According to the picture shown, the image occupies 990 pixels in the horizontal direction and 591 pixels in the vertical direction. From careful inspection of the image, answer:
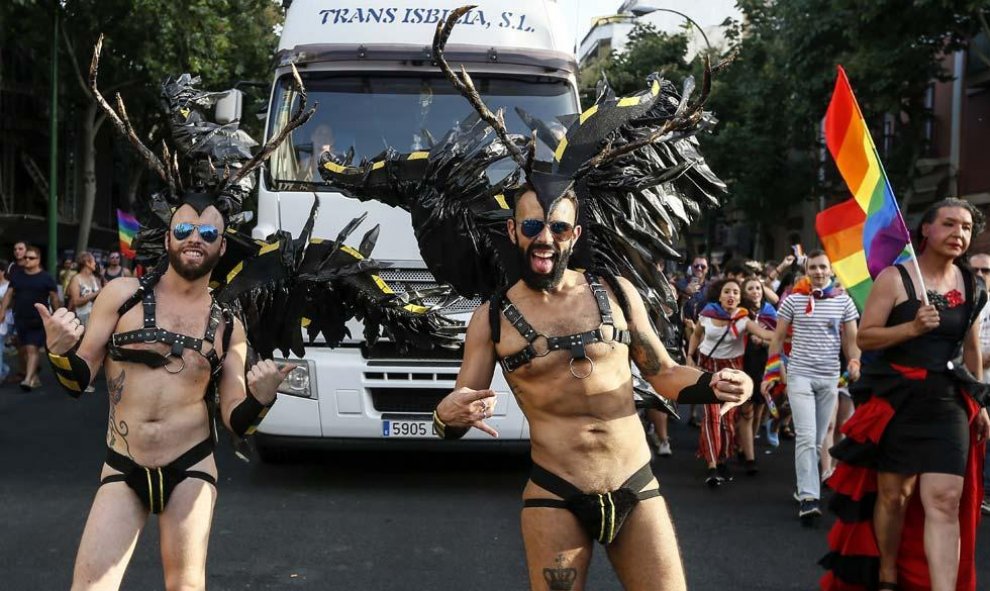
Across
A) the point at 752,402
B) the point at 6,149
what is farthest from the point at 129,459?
the point at 6,149

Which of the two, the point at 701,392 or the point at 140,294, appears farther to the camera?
the point at 140,294

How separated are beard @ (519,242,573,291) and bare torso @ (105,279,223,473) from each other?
1.32m

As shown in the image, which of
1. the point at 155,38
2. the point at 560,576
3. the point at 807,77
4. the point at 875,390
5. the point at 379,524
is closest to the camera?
the point at 560,576

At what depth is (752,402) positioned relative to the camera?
361 inches

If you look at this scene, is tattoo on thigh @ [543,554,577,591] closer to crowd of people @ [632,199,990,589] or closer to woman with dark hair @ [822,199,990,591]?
crowd of people @ [632,199,990,589]

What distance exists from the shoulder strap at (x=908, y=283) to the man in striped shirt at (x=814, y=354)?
230 cm

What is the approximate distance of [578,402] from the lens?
3736 mm

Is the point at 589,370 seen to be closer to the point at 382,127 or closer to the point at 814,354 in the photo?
the point at 814,354

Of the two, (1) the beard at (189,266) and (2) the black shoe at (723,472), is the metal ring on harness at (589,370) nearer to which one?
(1) the beard at (189,266)

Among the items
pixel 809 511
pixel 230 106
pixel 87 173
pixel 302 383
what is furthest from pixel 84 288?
pixel 87 173

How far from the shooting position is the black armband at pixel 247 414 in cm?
412

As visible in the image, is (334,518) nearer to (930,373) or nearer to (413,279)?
(413,279)

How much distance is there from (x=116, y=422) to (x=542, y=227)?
1779 mm

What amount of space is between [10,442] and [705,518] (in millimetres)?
6217
